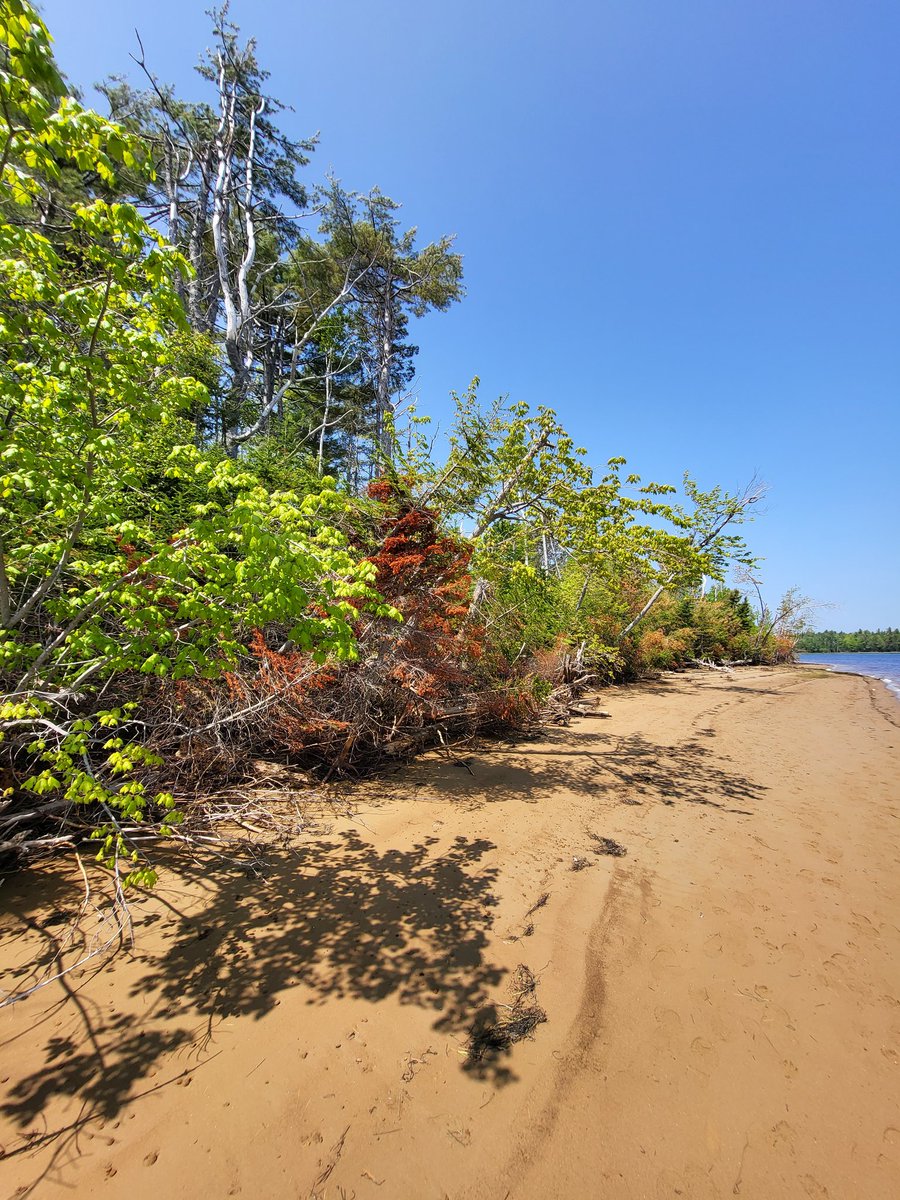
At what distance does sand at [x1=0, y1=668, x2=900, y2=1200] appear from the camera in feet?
6.27

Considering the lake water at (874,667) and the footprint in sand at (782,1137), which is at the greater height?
the lake water at (874,667)

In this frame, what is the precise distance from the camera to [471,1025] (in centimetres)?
254

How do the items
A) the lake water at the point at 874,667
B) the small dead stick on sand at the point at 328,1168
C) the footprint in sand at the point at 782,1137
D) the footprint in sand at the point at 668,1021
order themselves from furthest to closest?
1. the lake water at the point at 874,667
2. the footprint in sand at the point at 668,1021
3. the footprint in sand at the point at 782,1137
4. the small dead stick on sand at the point at 328,1168

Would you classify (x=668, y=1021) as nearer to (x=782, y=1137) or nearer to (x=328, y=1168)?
(x=782, y=1137)

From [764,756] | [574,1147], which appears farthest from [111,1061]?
[764,756]

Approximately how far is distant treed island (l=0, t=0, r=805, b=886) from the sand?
3.36 feet

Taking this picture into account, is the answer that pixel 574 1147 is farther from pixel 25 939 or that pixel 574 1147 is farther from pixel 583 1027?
pixel 25 939

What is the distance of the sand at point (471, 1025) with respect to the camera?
6.27ft

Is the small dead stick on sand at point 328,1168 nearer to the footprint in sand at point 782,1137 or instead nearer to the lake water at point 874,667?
the footprint in sand at point 782,1137

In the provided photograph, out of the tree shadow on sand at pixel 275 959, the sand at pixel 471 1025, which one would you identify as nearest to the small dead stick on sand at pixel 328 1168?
the sand at pixel 471 1025

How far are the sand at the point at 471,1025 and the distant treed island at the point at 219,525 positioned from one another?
1023mm

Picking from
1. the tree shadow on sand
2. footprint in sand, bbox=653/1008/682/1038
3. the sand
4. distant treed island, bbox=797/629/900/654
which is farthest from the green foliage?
distant treed island, bbox=797/629/900/654

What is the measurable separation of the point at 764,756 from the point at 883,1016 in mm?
6482

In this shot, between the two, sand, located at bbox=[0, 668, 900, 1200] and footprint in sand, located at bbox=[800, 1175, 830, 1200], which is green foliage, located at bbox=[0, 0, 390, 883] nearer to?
sand, located at bbox=[0, 668, 900, 1200]
